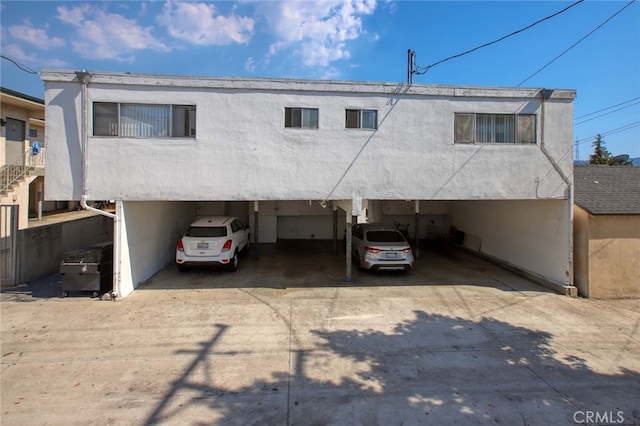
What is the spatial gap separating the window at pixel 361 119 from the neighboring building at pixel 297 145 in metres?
0.03

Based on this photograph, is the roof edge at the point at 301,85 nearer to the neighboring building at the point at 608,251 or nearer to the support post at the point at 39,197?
the neighboring building at the point at 608,251

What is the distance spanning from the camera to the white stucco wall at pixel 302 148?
8367 mm

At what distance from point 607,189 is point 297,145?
956 centimetres

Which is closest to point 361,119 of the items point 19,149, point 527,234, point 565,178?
point 565,178

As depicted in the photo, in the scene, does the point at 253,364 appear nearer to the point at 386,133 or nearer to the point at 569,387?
the point at 569,387

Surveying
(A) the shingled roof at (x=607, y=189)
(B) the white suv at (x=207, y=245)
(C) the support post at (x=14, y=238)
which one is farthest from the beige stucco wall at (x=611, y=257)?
(C) the support post at (x=14, y=238)

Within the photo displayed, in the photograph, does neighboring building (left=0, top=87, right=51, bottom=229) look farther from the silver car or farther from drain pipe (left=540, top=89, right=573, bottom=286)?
drain pipe (left=540, top=89, right=573, bottom=286)

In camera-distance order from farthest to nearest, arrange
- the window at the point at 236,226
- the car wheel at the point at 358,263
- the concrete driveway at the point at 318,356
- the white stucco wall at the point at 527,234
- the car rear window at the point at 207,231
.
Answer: the window at the point at 236,226, the car wheel at the point at 358,263, the car rear window at the point at 207,231, the white stucco wall at the point at 527,234, the concrete driveway at the point at 318,356

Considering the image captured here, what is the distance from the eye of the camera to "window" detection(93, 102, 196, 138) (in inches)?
332

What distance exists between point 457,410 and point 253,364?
3.01m

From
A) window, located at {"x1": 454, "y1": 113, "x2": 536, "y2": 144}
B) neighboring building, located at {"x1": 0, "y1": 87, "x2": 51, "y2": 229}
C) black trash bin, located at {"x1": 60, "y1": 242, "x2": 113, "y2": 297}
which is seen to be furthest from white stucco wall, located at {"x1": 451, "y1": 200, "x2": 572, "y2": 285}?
neighboring building, located at {"x1": 0, "y1": 87, "x2": 51, "y2": 229}

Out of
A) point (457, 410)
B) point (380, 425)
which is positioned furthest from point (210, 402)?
point (457, 410)

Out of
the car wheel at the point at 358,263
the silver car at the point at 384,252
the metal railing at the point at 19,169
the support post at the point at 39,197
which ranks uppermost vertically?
the metal railing at the point at 19,169

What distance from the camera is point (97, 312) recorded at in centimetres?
754
